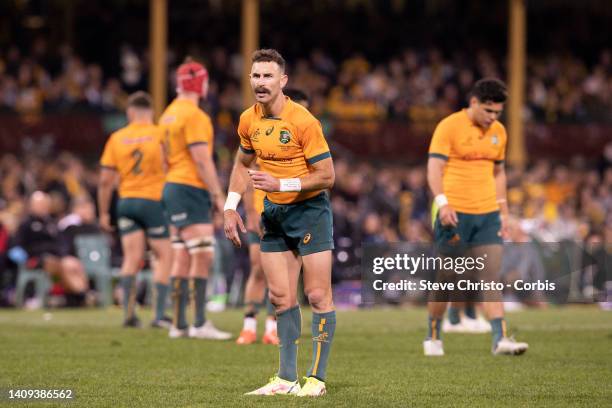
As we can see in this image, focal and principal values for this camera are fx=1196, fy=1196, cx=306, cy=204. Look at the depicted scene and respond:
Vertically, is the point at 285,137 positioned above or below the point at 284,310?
above

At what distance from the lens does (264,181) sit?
7.55 meters

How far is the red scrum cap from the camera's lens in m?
12.1

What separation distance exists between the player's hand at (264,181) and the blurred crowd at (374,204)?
1085 cm

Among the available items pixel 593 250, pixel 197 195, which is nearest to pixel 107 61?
pixel 593 250

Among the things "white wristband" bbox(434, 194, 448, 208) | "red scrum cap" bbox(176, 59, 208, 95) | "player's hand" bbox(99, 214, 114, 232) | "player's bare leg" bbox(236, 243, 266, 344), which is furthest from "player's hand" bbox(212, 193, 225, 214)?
"player's hand" bbox(99, 214, 114, 232)

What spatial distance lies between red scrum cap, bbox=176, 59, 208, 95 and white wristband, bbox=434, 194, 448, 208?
309 cm

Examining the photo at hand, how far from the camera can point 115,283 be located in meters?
19.6

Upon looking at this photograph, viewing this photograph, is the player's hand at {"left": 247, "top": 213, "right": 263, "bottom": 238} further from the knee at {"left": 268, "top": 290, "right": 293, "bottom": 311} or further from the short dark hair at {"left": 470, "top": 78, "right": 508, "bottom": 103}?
the knee at {"left": 268, "top": 290, "right": 293, "bottom": 311}

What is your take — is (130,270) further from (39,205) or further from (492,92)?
Answer: (39,205)

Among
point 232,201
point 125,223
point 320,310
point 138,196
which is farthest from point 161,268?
point 320,310

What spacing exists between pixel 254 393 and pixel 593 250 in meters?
13.2

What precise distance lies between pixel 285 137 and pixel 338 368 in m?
2.43

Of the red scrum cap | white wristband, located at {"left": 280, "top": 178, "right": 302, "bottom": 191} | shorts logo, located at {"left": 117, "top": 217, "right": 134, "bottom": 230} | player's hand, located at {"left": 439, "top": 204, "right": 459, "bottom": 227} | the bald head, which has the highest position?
the red scrum cap

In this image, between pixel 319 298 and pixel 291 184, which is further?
pixel 319 298
